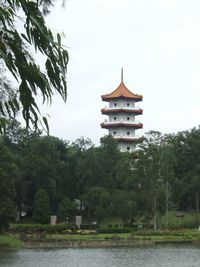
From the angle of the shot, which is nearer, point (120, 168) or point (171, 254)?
point (171, 254)

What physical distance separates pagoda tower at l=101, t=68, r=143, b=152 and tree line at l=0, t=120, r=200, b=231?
7.78 meters

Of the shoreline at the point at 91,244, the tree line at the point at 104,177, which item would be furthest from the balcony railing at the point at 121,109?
the shoreline at the point at 91,244

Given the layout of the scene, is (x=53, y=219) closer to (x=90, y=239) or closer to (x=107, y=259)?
(x=90, y=239)

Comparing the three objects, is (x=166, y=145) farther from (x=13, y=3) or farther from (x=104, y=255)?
(x=13, y=3)

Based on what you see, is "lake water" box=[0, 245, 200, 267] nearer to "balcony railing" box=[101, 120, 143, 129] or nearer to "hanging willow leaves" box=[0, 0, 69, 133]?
"hanging willow leaves" box=[0, 0, 69, 133]

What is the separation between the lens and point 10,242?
34.5 m

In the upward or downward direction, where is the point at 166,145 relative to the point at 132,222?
upward

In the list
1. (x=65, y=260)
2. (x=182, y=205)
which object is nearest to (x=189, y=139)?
(x=182, y=205)

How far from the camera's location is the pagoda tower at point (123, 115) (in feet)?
227

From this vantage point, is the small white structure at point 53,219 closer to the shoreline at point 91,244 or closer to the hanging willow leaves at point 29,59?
the shoreline at point 91,244

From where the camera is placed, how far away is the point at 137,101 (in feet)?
237

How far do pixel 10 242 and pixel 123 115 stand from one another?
38.3 meters

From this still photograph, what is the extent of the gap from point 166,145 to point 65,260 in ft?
83.4

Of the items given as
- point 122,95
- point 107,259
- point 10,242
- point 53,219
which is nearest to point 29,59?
point 107,259
